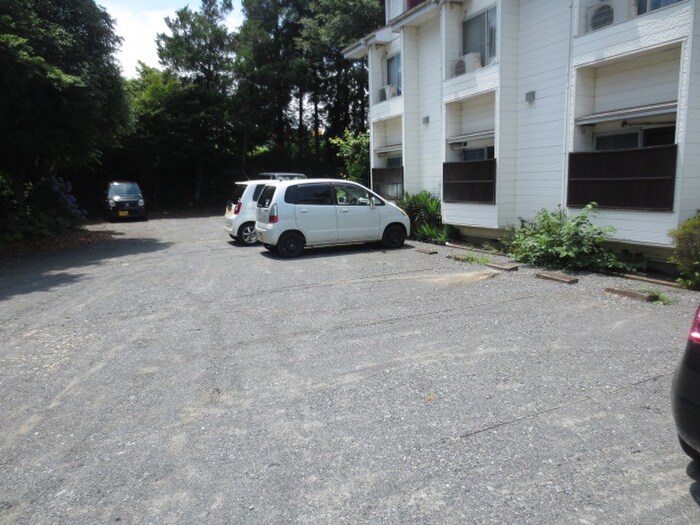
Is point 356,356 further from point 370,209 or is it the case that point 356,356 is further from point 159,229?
point 159,229

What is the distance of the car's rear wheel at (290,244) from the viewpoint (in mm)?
11555

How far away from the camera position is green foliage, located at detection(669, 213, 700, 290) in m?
7.45

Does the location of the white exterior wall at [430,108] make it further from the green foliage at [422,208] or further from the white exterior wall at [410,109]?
the green foliage at [422,208]

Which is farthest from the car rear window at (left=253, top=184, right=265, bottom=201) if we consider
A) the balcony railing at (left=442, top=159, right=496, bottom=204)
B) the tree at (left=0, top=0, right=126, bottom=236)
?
the balcony railing at (left=442, top=159, right=496, bottom=204)

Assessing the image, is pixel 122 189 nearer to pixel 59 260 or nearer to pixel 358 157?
pixel 358 157

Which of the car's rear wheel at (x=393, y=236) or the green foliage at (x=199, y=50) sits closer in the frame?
the car's rear wheel at (x=393, y=236)

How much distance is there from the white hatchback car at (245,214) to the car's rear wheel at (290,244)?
8.35ft

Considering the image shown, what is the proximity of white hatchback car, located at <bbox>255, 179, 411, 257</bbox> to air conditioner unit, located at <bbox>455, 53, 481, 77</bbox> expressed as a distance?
4.19 metres

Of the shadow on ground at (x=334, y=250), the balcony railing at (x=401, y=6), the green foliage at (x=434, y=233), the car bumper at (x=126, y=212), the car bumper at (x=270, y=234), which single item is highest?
the balcony railing at (x=401, y=6)

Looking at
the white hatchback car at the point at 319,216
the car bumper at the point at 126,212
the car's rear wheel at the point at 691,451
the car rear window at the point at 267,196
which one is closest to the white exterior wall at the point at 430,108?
the white hatchback car at the point at 319,216

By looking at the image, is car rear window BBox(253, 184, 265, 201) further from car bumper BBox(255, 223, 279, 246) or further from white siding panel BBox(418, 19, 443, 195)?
white siding panel BBox(418, 19, 443, 195)

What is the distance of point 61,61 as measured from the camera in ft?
43.3

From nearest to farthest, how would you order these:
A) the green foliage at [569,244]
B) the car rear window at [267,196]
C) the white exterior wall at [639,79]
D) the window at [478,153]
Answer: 1. the white exterior wall at [639,79]
2. the green foliage at [569,244]
3. the car rear window at [267,196]
4. the window at [478,153]

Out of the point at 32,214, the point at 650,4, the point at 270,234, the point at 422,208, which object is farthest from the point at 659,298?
the point at 32,214
